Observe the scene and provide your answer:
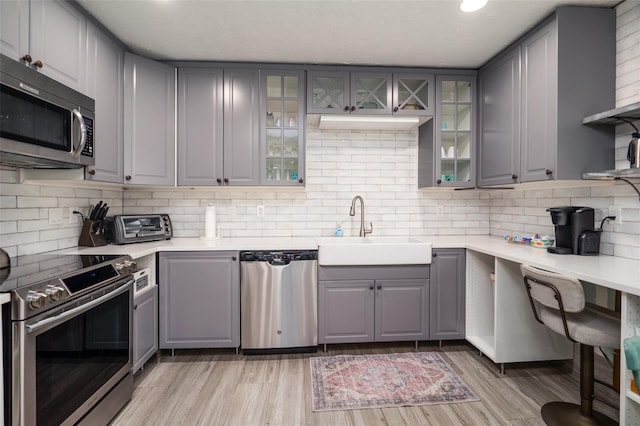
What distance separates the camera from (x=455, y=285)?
2730mm

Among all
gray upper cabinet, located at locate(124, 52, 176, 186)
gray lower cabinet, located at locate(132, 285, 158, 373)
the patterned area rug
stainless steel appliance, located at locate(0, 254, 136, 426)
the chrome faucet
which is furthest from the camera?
the chrome faucet

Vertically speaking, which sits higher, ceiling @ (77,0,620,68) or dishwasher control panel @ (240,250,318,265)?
ceiling @ (77,0,620,68)

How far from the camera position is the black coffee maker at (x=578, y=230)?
212cm

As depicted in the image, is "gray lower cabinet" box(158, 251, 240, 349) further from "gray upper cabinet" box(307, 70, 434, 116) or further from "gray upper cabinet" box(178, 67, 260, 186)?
"gray upper cabinet" box(307, 70, 434, 116)

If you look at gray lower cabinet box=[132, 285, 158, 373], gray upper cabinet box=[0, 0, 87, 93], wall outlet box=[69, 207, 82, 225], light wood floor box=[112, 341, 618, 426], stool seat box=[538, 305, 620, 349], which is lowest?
light wood floor box=[112, 341, 618, 426]

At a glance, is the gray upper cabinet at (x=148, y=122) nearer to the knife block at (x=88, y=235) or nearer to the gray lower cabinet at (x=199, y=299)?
the knife block at (x=88, y=235)

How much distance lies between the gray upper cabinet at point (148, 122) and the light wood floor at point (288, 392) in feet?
4.89

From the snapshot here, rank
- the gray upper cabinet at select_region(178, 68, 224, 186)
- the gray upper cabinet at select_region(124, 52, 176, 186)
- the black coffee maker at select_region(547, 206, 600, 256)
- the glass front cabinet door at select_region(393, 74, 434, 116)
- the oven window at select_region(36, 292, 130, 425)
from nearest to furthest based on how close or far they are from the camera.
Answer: the oven window at select_region(36, 292, 130, 425), the black coffee maker at select_region(547, 206, 600, 256), the gray upper cabinet at select_region(124, 52, 176, 186), the gray upper cabinet at select_region(178, 68, 224, 186), the glass front cabinet door at select_region(393, 74, 434, 116)

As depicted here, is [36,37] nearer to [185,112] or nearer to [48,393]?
[185,112]

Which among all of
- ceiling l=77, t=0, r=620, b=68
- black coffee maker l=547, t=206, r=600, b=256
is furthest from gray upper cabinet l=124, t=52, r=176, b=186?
black coffee maker l=547, t=206, r=600, b=256

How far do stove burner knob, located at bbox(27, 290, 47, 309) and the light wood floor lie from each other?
0.97m

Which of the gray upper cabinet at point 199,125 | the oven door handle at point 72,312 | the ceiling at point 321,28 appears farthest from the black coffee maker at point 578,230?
the oven door handle at point 72,312

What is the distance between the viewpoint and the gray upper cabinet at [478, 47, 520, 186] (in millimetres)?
2465

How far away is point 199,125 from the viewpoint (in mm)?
2783
